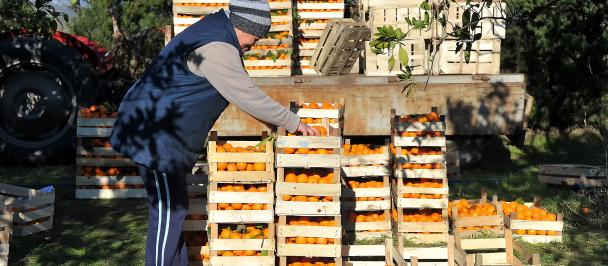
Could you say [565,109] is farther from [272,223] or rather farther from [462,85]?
[272,223]

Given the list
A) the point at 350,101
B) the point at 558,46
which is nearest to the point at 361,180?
the point at 350,101

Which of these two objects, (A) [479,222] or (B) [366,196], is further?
(B) [366,196]

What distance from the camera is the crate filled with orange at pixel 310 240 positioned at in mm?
6316

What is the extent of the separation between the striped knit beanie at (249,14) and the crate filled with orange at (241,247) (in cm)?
177

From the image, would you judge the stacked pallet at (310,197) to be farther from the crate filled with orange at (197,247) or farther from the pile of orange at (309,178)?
the crate filled with orange at (197,247)

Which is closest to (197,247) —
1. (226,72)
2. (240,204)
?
(240,204)

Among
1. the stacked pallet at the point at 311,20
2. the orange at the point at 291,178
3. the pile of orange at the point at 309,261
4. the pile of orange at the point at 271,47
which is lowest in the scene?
the pile of orange at the point at 309,261

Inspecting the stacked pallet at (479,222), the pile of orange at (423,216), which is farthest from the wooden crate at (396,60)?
the pile of orange at (423,216)

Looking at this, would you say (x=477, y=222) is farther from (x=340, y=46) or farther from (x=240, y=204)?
(x=340, y=46)

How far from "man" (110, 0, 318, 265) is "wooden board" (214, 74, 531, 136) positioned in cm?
520

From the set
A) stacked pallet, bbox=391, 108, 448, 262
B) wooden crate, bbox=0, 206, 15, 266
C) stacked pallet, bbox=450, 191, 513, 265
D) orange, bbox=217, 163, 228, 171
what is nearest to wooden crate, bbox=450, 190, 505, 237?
stacked pallet, bbox=450, 191, 513, 265

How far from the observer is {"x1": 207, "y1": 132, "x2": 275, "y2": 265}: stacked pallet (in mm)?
6184

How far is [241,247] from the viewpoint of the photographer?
6238mm

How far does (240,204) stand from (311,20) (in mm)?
6170
